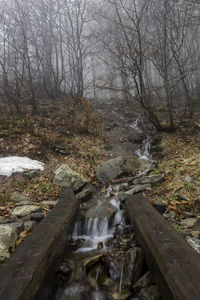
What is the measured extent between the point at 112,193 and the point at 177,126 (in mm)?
6150

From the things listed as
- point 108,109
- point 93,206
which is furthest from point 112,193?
point 108,109

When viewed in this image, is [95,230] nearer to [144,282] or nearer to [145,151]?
[144,282]

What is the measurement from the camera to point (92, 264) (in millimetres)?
3432

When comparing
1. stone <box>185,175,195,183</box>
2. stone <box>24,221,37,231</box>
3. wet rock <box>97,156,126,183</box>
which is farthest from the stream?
wet rock <box>97,156,126,183</box>

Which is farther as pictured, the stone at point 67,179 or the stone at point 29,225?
the stone at point 67,179

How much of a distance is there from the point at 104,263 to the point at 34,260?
62.5 inches

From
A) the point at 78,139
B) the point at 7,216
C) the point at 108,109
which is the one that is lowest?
the point at 7,216

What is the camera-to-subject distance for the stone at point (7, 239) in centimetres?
294

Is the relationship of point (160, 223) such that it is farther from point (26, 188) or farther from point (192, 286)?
point (26, 188)

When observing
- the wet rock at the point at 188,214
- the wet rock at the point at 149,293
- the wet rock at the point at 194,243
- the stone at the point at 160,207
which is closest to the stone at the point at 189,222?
the wet rock at the point at 188,214

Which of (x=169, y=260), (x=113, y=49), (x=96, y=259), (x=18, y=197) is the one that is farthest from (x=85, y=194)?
(x=113, y=49)

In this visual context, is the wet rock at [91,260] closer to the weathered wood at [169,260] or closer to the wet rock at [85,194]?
the weathered wood at [169,260]

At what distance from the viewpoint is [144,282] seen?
2.76 meters

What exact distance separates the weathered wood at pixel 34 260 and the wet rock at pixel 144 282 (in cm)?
135
